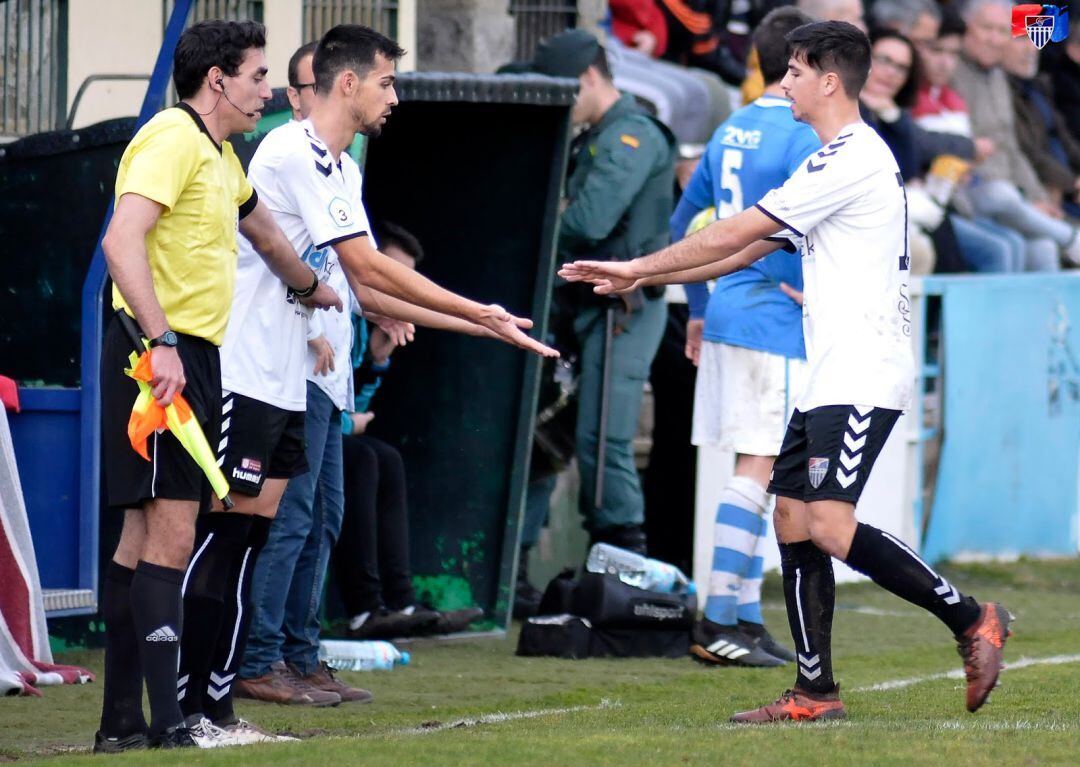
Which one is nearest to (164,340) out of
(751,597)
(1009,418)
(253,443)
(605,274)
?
(253,443)

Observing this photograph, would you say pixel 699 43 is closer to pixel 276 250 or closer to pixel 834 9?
pixel 834 9

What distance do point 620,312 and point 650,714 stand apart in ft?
9.92

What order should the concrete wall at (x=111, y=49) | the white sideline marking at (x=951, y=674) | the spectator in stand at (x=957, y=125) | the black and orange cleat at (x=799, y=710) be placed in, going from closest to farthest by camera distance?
the black and orange cleat at (x=799, y=710), the white sideline marking at (x=951, y=674), the concrete wall at (x=111, y=49), the spectator in stand at (x=957, y=125)

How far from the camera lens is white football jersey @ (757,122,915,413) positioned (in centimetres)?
551

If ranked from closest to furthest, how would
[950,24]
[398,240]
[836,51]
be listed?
1. [836,51]
2. [398,240]
3. [950,24]

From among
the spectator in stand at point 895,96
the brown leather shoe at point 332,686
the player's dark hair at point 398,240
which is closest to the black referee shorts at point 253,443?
the brown leather shoe at point 332,686

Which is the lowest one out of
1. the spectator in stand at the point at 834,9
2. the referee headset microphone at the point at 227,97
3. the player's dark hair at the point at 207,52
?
the referee headset microphone at the point at 227,97

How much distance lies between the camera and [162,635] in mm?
5008

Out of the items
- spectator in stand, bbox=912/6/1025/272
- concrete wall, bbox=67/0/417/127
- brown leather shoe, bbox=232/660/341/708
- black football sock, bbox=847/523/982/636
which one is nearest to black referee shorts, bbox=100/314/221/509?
brown leather shoe, bbox=232/660/341/708

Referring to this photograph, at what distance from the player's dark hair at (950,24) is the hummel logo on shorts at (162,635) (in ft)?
34.7

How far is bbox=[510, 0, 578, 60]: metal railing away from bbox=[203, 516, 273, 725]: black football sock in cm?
616

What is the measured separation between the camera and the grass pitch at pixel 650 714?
4.76 m

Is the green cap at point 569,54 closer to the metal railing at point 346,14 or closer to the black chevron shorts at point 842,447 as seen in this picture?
the metal railing at point 346,14

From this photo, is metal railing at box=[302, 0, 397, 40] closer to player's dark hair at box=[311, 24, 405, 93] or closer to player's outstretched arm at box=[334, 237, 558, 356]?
player's dark hair at box=[311, 24, 405, 93]
